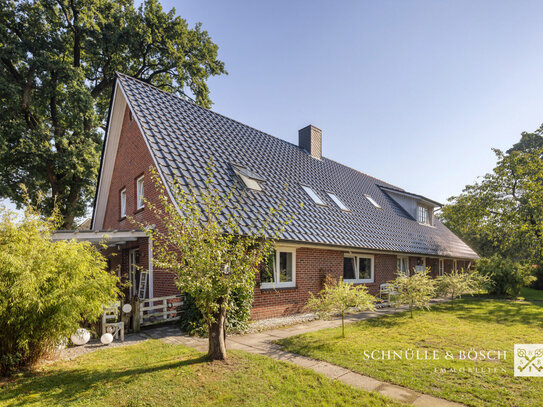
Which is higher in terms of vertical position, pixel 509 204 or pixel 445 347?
pixel 509 204

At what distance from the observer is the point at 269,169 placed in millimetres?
12844

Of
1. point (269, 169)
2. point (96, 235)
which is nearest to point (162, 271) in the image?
point (96, 235)

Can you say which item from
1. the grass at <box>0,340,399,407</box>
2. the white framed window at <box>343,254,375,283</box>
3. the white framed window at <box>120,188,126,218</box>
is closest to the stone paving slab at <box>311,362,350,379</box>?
the grass at <box>0,340,399,407</box>

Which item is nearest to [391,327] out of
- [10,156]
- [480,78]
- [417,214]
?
[480,78]

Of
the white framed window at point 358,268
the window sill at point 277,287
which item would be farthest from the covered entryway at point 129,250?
the white framed window at point 358,268

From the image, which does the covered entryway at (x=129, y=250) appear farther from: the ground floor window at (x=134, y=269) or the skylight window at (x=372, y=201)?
the skylight window at (x=372, y=201)

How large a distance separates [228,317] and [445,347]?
16.5ft

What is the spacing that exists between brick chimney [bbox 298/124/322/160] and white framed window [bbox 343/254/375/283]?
7.36m

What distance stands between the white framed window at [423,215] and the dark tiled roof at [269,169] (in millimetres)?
3037

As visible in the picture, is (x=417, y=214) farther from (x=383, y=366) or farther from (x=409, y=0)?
(x=383, y=366)

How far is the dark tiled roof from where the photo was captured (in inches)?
388

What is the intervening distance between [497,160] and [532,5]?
15.1m

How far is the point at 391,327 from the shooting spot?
8.54 metres

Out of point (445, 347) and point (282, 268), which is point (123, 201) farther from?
point (445, 347)
